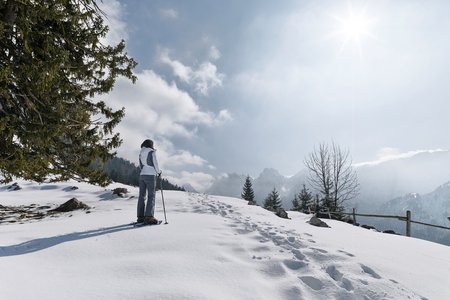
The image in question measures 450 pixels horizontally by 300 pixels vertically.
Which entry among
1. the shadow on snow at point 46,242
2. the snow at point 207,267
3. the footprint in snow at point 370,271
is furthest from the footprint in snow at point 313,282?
the shadow on snow at point 46,242

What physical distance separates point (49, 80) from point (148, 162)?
9.84ft

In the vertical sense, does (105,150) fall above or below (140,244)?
above

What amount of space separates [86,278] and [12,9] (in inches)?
251

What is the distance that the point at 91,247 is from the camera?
511cm

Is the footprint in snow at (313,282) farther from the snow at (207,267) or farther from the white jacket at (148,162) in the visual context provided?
the white jacket at (148,162)

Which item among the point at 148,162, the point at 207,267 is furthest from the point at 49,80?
the point at 207,267

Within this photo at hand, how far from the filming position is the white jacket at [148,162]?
802cm

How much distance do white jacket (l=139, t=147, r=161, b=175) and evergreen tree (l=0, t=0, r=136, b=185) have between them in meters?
2.22

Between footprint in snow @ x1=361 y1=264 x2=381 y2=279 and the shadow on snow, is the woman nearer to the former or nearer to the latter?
the shadow on snow

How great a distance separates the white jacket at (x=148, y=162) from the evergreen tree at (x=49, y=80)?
87.3 inches

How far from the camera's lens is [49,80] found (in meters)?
6.92

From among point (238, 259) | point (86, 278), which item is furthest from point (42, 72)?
point (238, 259)

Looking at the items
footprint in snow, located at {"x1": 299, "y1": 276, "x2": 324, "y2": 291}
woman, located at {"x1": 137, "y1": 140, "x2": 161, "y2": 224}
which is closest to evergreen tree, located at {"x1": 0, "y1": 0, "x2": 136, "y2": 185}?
woman, located at {"x1": 137, "y1": 140, "x2": 161, "y2": 224}

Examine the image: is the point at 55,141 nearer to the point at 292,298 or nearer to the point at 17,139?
the point at 17,139
